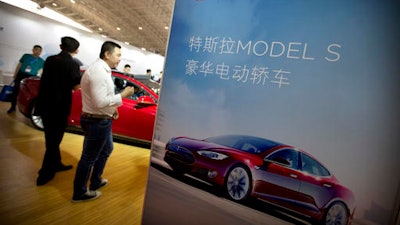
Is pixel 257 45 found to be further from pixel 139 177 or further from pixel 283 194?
pixel 139 177

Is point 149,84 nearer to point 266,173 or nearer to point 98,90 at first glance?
point 98,90

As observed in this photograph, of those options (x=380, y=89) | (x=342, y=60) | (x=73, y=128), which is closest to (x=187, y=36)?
(x=342, y=60)

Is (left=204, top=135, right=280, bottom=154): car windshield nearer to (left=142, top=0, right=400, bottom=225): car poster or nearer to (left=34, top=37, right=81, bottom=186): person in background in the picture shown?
(left=142, top=0, right=400, bottom=225): car poster

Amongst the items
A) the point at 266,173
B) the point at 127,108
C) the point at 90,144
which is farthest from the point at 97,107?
the point at 127,108

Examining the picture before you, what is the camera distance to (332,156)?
1.18 meters

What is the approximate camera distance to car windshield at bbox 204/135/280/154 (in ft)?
4.38

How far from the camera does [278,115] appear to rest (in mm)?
1298

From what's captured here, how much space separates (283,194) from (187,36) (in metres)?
1.14

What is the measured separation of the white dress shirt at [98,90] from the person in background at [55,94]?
0.60m

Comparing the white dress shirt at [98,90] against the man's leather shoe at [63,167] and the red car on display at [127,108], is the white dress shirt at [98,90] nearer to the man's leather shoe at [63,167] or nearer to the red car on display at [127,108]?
the man's leather shoe at [63,167]

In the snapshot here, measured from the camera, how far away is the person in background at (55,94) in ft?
8.11

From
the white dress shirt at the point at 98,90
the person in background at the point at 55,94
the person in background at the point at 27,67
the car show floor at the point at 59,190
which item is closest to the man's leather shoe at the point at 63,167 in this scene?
the car show floor at the point at 59,190

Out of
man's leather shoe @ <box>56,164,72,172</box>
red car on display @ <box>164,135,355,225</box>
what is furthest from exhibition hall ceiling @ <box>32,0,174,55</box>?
red car on display @ <box>164,135,355,225</box>

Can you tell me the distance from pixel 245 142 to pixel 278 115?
0.83ft
